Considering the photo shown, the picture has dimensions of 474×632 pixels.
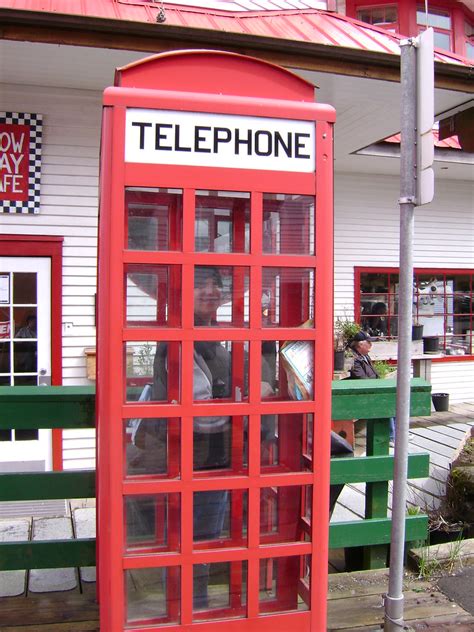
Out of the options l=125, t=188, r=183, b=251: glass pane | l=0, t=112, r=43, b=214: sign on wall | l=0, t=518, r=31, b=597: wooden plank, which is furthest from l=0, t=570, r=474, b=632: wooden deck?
l=0, t=112, r=43, b=214: sign on wall

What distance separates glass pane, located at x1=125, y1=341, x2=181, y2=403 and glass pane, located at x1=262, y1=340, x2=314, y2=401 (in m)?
0.38

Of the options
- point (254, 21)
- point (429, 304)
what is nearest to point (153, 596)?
point (254, 21)

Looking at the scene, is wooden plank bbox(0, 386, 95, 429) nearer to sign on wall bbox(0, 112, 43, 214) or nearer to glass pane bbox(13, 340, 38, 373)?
glass pane bbox(13, 340, 38, 373)

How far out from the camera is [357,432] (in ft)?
24.2

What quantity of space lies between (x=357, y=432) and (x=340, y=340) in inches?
59.3

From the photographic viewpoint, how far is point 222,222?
2.38 metres

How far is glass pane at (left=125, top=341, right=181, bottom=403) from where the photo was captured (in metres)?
2.28

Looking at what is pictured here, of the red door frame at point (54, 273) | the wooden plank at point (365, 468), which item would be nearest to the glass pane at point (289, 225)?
the wooden plank at point (365, 468)

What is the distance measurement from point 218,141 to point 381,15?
406 inches

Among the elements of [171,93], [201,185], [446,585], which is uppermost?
[171,93]

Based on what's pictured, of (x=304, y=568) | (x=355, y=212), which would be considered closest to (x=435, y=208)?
(x=355, y=212)

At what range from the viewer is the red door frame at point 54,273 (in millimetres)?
5621

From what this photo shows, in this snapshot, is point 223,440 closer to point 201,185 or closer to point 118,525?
point 118,525

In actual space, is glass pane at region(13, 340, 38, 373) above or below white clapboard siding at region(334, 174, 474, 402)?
below
